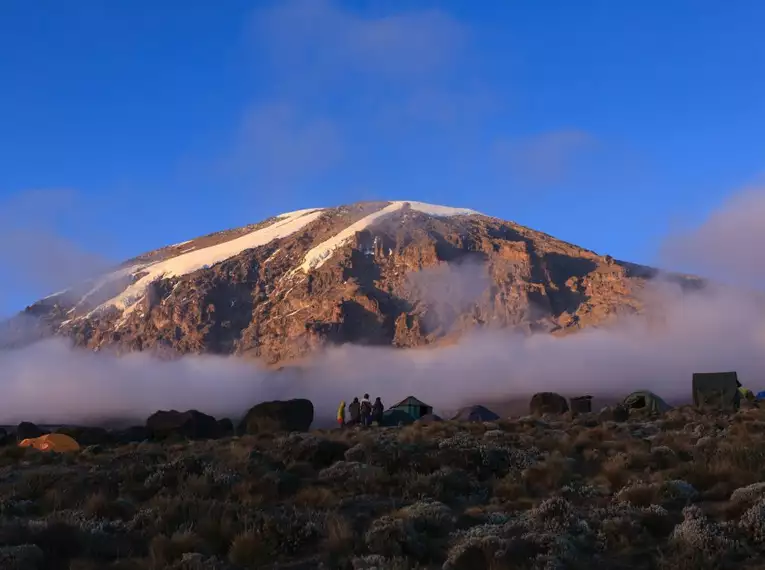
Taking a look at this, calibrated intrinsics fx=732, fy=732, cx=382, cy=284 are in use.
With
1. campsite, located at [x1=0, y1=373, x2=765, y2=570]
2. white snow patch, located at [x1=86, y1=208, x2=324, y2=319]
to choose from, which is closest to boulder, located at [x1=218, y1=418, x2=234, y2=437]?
campsite, located at [x1=0, y1=373, x2=765, y2=570]

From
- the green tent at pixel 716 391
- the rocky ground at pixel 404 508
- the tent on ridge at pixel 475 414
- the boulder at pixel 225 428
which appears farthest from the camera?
the tent on ridge at pixel 475 414

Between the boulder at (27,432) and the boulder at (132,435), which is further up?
the boulder at (27,432)

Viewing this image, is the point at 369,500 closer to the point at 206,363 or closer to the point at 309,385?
the point at 309,385

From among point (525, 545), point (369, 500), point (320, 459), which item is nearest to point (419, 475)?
point (369, 500)

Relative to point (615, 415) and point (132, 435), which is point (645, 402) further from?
point (132, 435)

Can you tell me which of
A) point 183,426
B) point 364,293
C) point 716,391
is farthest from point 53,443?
point 364,293

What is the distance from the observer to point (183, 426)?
3756cm

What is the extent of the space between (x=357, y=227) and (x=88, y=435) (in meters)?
126

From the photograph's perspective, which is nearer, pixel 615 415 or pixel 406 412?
pixel 615 415

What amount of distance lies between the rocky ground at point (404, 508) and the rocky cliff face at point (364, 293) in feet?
368

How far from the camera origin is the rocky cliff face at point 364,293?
131 m

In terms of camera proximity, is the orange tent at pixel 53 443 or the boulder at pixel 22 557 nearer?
the boulder at pixel 22 557

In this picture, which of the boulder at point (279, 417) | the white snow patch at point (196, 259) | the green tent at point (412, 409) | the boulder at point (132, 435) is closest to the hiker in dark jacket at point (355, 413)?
the boulder at point (279, 417)

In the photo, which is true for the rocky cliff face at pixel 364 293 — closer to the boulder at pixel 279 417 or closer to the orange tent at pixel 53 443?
the boulder at pixel 279 417
